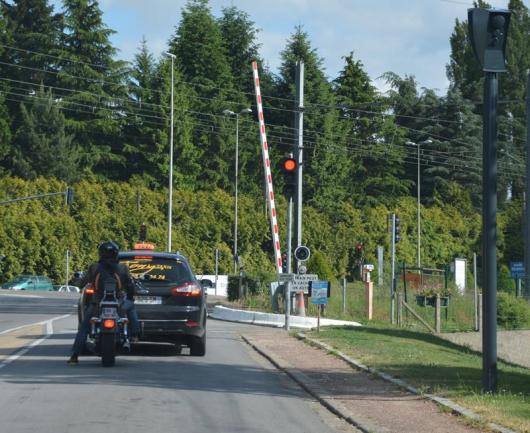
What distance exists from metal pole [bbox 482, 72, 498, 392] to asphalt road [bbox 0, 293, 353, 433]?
228cm

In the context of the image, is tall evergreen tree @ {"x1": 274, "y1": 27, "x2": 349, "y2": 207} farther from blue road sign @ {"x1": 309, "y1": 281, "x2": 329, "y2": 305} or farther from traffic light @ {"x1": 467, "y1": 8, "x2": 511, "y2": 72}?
traffic light @ {"x1": 467, "y1": 8, "x2": 511, "y2": 72}

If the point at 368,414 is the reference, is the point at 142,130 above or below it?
above

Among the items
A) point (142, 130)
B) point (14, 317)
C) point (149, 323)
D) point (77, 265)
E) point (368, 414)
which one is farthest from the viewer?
point (142, 130)

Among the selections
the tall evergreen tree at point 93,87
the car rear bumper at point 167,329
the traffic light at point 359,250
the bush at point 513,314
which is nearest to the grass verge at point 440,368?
the car rear bumper at point 167,329

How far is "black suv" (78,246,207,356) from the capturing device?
18.2 m

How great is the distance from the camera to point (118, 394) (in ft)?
43.4

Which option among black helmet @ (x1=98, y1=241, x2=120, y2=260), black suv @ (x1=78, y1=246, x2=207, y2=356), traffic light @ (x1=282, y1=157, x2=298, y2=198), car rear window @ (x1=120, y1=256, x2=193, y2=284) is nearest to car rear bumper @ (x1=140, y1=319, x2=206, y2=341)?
black suv @ (x1=78, y1=246, x2=207, y2=356)

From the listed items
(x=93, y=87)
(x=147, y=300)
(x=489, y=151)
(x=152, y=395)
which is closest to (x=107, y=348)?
(x=147, y=300)

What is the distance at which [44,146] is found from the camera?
7769 centimetres

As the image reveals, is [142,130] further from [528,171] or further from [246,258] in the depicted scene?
[528,171]

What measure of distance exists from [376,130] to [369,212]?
14082 mm

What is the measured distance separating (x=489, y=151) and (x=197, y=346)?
7030 millimetres

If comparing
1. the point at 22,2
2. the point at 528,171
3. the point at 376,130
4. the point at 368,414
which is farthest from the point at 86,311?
the point at 376,130

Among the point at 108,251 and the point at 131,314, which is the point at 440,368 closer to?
the point at 131,314
